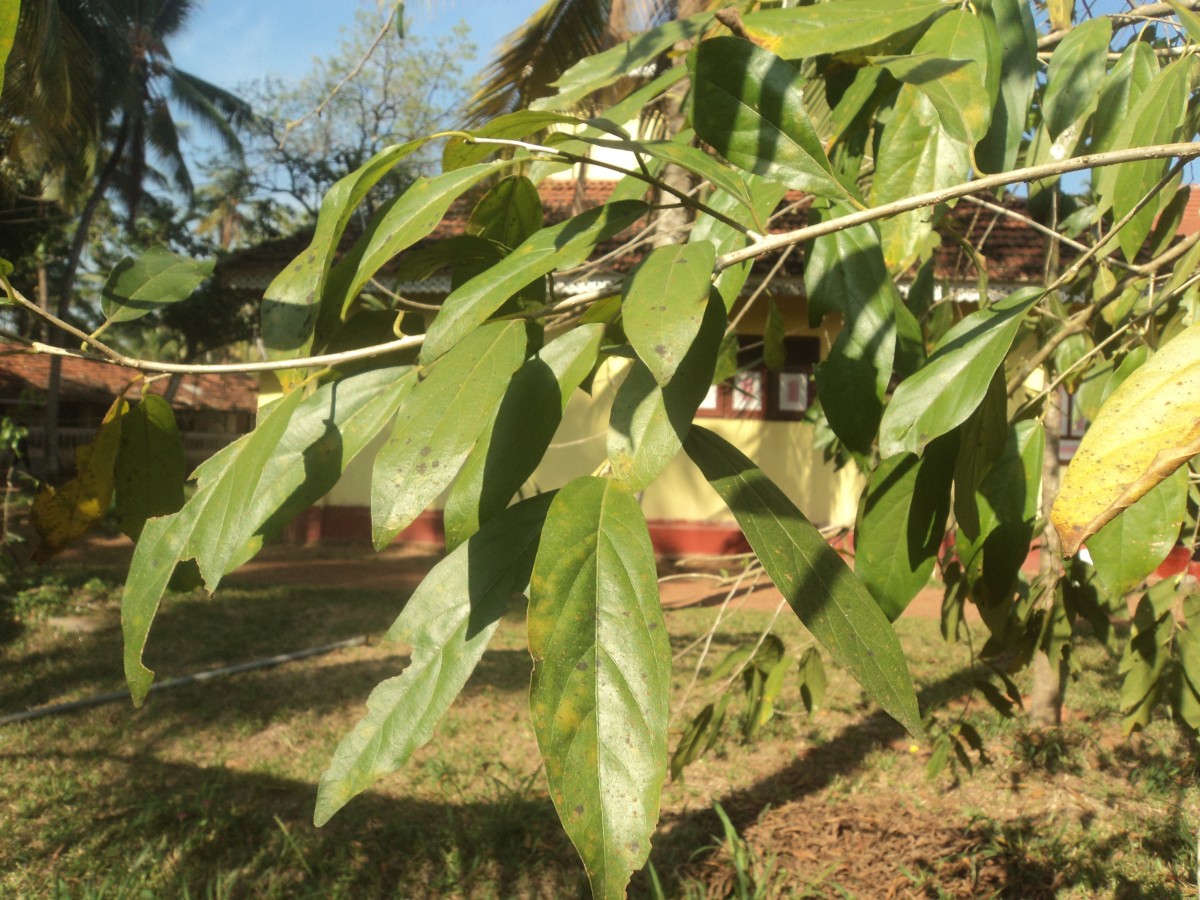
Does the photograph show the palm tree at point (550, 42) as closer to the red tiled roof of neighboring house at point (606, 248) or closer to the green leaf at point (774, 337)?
the red tiled roof of neighboring house at point (606, 248)

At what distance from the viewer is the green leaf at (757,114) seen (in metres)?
0.66

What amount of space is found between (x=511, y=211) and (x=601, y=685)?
1.86 ft

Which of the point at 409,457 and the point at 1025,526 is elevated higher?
the point at 409,457

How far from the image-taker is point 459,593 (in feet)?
2.02

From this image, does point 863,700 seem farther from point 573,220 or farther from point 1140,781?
point 573,220

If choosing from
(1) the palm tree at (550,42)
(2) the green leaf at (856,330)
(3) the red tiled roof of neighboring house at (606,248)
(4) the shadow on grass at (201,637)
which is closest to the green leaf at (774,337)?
(2) the green leaf at (856,330)

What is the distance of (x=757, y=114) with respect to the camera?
0.67 metres

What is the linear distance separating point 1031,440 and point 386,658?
428 centimetres

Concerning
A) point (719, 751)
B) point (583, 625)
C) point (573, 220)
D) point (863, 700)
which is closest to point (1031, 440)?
point (573, 220)

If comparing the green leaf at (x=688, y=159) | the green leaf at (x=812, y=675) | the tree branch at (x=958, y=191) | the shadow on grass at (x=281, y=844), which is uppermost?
the green leaf at (x=688, y=159)

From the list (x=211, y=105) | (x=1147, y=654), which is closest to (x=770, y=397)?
(x=1147, y=654)

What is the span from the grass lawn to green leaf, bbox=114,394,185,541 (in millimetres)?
1837

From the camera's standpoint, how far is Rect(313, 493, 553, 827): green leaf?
1.89 feet

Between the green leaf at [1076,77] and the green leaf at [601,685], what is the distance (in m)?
0.88
